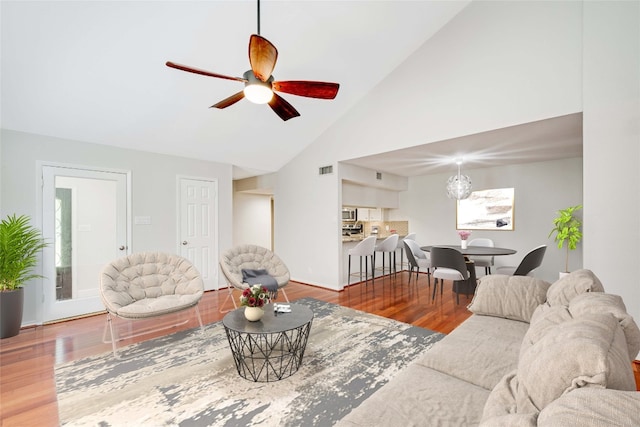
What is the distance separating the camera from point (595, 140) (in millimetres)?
2869

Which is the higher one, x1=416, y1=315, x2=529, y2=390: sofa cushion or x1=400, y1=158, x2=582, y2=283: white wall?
x1=400, y1=158, x2=582, y2=283: white wall

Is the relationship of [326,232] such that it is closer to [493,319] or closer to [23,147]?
[493,319]

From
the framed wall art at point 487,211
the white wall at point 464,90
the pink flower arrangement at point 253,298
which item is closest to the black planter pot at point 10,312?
the pink flower arrangement at point 253,298

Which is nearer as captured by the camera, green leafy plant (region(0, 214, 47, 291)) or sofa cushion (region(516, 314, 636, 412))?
sofa cushion (region(516, 314, 636, 412))

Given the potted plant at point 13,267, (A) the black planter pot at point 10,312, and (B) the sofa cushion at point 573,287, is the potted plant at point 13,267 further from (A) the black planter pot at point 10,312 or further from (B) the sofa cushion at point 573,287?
(B) the sofa cushion at point 573,287

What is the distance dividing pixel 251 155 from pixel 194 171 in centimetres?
106

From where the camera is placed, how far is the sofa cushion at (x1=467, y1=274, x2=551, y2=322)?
2.38 m

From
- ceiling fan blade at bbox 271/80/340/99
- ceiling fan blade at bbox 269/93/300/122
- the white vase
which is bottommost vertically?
the white vase

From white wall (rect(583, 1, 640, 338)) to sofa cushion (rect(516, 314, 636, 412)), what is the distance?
91.9 inches

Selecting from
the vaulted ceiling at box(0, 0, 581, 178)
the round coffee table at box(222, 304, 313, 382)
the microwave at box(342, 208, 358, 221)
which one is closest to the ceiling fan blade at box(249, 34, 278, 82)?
the vaulted ceiling at box(0, 0, 581, 178)

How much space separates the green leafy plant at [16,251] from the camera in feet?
10.6

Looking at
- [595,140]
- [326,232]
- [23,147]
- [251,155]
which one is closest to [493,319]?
[595,140]

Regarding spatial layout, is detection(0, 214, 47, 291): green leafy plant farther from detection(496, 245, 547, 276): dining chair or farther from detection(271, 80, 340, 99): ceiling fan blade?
detection(496, 245, 547, 276): dining chair

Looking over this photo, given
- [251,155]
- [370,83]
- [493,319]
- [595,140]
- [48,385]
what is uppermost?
[370,83]
